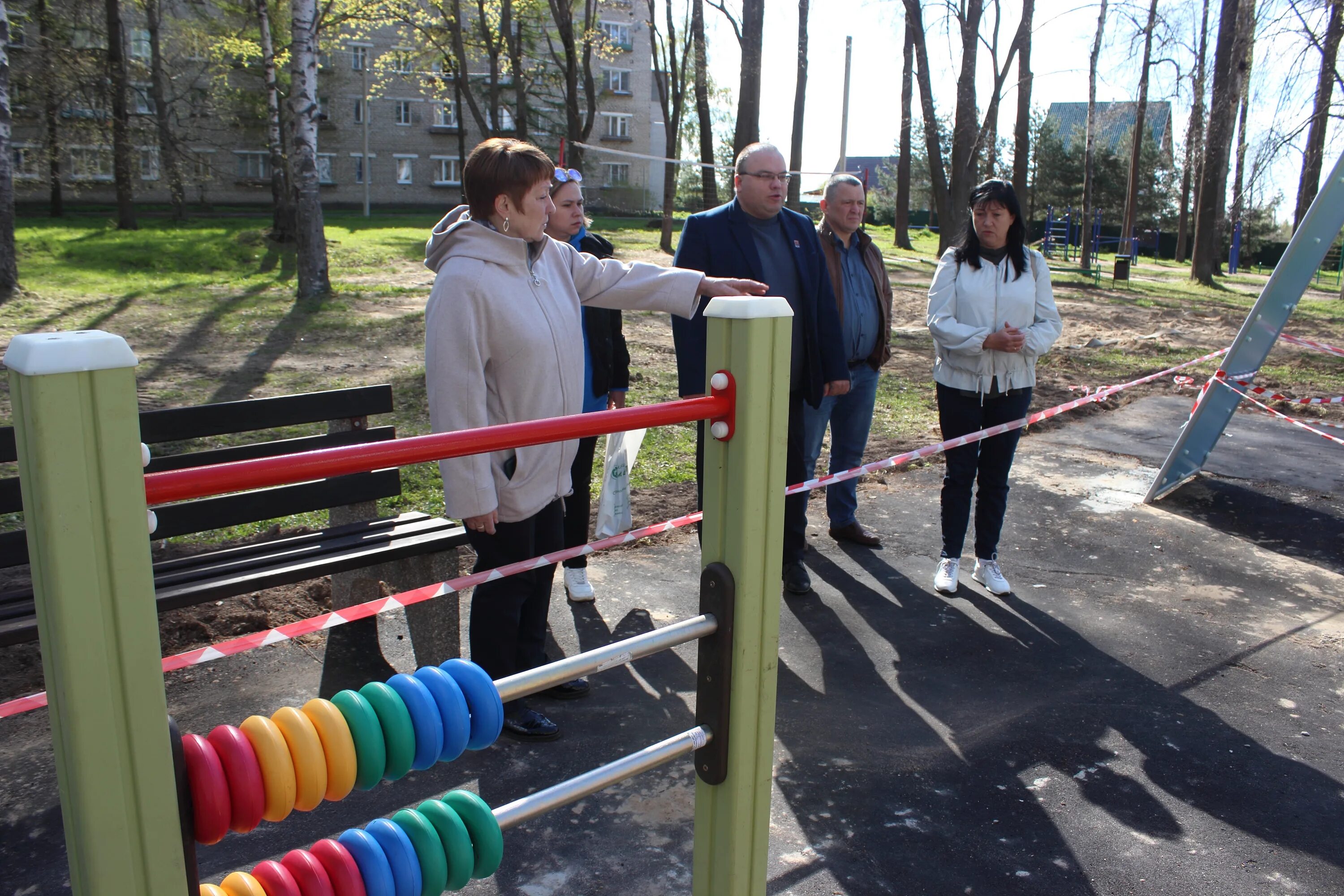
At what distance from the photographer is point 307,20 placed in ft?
38.6

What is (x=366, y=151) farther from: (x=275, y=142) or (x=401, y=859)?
(x=401, y=859)

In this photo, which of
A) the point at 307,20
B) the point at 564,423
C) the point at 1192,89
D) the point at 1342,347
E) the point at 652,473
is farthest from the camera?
the point at 1192,89

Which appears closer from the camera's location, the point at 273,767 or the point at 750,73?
the point at 273,767

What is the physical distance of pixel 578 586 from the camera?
436 centimetres

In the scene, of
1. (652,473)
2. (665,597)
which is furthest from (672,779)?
(652,473)

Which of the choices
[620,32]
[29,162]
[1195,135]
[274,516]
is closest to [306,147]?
[29,162]

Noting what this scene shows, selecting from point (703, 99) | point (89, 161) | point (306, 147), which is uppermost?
point (703, 99)

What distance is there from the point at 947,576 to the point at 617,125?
161 ft

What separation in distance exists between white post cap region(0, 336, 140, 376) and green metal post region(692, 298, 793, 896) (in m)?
0.94

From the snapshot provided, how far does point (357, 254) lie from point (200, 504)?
16585 millimetres

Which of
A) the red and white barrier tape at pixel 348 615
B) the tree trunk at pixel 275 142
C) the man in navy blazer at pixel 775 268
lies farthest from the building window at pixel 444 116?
the red and white barrier tape at pixel 348 615

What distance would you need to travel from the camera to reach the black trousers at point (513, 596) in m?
3.09

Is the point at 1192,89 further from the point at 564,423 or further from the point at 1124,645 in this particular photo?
the point at 564,423

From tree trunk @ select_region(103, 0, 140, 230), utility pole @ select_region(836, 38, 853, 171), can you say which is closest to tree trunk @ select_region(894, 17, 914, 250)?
utility pole @ select_region(836, 38, 853, 171)
